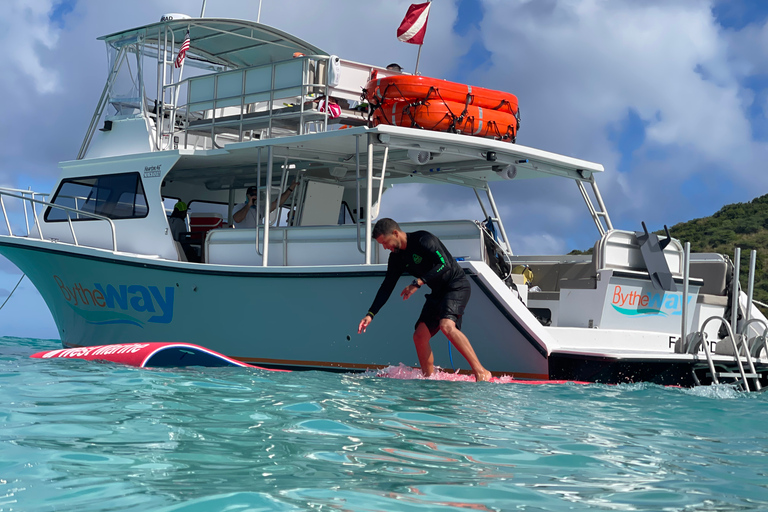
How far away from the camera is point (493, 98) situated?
27.5 feet

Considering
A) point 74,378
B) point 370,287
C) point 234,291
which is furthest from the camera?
point 234,291

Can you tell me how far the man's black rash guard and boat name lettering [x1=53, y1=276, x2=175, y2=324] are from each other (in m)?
3.13

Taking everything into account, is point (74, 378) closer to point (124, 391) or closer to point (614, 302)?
point (124, 391)

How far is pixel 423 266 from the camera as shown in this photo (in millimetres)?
6594

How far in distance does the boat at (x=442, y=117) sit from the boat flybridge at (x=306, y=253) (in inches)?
10.2

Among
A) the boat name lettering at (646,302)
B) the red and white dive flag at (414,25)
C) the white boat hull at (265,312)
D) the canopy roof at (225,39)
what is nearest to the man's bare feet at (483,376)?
the white boat hull at (265,312)

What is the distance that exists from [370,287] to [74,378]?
270 centimetres

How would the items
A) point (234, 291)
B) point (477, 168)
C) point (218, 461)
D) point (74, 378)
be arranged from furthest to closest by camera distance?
point (477, 168), point (234, 291), point (74, 378), point (218, 461)

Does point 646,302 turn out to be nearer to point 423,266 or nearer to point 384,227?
point 423,266

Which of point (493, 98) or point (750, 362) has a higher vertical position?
point (493, 98)

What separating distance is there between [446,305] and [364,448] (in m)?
3.06

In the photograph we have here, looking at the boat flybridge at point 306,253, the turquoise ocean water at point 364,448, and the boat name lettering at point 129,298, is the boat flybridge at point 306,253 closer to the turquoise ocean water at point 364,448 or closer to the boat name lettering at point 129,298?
the boat name lettering at point 129,298

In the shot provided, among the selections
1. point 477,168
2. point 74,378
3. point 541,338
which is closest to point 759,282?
point 477,168

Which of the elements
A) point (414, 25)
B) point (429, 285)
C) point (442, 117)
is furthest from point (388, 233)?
point (414, 25)
